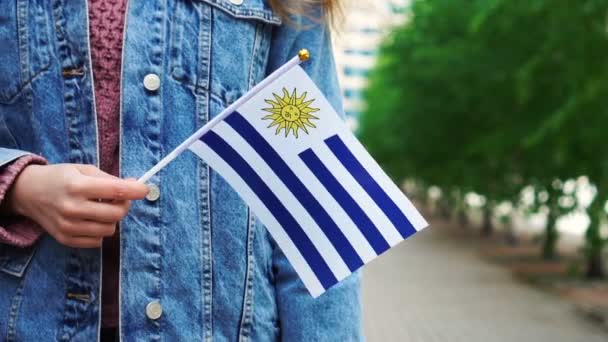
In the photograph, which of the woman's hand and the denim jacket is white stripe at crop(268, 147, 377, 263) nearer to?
the denim jacket

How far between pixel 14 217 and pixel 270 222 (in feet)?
1.22

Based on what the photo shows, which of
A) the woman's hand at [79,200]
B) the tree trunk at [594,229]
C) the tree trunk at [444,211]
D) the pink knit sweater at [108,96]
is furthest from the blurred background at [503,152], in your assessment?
the tree trunk at [444,211]

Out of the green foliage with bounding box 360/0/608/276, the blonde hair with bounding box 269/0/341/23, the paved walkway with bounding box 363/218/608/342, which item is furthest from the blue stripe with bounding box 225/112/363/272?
the green foliage with bounding box 360/0/608/276

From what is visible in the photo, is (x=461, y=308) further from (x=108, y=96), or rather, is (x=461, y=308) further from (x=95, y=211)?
(x=95, y=211)

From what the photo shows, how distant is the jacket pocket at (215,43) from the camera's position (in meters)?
1.47

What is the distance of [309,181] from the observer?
150cm

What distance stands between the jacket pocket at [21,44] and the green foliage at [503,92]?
881cm

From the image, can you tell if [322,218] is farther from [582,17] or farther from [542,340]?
[582,17]

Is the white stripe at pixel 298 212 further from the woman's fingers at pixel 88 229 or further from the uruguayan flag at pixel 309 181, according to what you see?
the woman's fingers at pixel 88 229

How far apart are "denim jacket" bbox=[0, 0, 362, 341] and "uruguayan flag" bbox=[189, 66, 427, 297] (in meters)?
0.05

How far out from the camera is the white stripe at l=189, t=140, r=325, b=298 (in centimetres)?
147

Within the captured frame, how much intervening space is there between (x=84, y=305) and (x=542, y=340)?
29.7 feet

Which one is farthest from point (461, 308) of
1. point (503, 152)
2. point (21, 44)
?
point (21, 44)

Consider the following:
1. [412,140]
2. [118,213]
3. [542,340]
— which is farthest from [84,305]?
[412,140]
